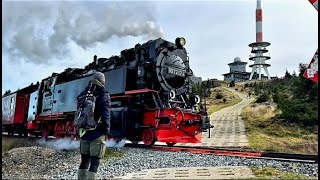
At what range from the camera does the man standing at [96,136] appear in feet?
18.3

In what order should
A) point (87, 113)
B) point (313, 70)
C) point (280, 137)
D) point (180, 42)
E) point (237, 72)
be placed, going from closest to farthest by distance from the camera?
1. point (313, 70)
2. point (87, 113)
3. point (180, 42)
4. point (280, 137)
5. point (237, 72)

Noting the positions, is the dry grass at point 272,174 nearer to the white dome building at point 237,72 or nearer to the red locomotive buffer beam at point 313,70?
Result: the red locomotive buffer beam at point 313,70

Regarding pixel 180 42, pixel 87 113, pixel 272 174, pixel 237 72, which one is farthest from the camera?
pixel 237 72

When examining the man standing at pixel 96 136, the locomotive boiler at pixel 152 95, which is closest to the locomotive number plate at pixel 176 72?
the locomotive boiler at pixel 152 95

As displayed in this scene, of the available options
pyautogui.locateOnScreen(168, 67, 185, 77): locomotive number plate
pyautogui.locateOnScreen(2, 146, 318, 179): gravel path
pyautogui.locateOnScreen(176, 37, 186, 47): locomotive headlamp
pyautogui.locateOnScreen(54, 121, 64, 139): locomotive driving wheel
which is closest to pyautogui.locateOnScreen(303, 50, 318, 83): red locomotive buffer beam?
pyautogui.locateOnScreen(2, 146, 318, 179): gravel path

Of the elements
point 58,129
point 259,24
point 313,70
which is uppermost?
point 259,24

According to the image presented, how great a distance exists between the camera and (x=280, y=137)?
720 inches

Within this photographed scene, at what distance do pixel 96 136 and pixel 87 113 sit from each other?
41cm

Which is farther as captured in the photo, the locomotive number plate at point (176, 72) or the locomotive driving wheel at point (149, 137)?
the locomotive number plate at point (176, 72)

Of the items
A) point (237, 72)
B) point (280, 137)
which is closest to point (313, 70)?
point (280, 137)

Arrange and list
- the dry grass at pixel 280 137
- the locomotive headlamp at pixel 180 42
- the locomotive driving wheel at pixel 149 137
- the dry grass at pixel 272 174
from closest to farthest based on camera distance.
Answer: the dry grass at pixel 272 174, the locomotive driving wheel at pixel 149 137, the locomotive headlamp at pixel 180 42, the dry grass at pixel 280 137

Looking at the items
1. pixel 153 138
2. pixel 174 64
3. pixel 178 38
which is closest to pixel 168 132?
pixel 153 138

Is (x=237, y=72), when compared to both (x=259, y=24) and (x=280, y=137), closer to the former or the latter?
(x=259, y=24)

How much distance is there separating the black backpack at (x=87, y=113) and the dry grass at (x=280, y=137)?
29.9 ft
